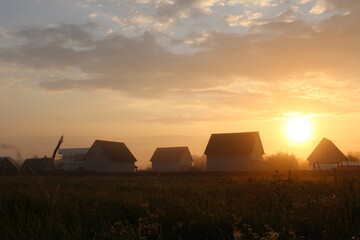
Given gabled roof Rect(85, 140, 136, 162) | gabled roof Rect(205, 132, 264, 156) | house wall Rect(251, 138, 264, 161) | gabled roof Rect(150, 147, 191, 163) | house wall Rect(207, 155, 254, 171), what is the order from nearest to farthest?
1. house wall Rect(207, 155, 254, 171)
2. gabled roof Rect(205, 132, 264, 156)
3. house wall Rect(251, 138, 264, 161)
4. gabled roof Rect(85, 140, 136, 162)
5. gabled roof Rect(150, 147, 191, 163)

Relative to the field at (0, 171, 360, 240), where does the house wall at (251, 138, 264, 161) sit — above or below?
above

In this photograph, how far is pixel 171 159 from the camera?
76688 millimetres

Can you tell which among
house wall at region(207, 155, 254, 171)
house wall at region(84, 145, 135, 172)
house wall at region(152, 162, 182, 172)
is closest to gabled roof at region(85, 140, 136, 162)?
house wall at region(84, 145, 135, 172)

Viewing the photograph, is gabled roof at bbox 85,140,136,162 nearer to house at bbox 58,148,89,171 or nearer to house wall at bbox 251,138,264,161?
house at bbox 58,148,89,171

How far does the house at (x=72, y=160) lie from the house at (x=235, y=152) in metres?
21.5

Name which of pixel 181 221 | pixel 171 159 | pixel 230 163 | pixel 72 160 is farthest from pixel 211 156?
pixel 181 221

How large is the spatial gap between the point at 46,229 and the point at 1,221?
116 centimetres

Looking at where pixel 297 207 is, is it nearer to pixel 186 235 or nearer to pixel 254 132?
pixel 186 235

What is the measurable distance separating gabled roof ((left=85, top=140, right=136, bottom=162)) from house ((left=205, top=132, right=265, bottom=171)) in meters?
15.3

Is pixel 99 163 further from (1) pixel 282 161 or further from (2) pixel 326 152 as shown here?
(2) pixel 326 152

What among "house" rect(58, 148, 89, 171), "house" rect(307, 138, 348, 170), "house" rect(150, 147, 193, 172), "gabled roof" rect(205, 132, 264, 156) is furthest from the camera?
"house" rect(150, 147, 193, 172)

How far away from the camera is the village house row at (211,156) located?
55.8 metres

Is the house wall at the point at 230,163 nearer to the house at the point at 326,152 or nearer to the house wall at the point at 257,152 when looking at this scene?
the house wall at the point at 257,152

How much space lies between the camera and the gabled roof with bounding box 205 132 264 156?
55.7 metres
